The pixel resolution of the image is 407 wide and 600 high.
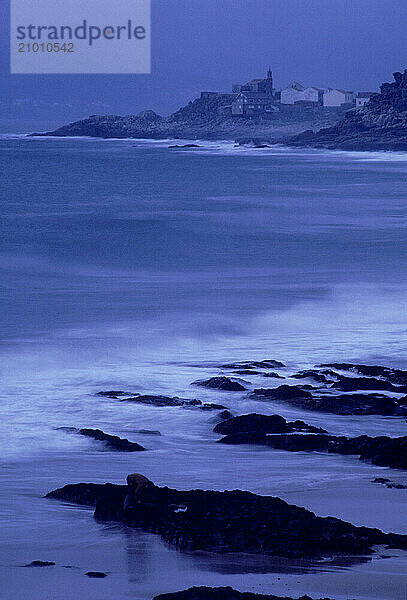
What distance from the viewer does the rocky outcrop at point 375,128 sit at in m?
68.7

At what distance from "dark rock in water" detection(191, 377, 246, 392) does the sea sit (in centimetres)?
11

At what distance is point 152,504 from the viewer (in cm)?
524

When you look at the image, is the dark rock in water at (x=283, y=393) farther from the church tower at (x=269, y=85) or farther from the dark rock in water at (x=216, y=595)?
the church tower at (x=269, y=85)

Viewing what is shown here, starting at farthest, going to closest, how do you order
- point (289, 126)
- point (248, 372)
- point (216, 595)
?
1. point (289, 126)
2. point (248, 372)
3. point (216, 595)

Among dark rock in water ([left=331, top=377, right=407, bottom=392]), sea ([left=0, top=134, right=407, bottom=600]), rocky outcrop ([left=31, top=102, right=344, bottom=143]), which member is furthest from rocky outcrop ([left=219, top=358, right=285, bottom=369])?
rocky outcrop ([left=31, top=102, right=344, bottom=143])

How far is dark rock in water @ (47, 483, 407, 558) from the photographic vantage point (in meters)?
4.77

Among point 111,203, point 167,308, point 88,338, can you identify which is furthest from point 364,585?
point 111,203

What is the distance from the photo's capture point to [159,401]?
8281mm

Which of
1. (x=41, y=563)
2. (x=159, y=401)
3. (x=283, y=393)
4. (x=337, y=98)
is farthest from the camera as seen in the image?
(x=337, y=98)

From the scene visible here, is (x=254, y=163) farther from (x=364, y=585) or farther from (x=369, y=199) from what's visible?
(x=364, y=585)

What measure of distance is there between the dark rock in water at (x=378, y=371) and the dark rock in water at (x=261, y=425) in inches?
75.4

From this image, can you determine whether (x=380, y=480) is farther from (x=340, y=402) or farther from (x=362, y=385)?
(x=362, y=385)

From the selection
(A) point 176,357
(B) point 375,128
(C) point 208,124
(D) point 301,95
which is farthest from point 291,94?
(A) point 176,357

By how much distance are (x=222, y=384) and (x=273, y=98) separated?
98182 millimetres
